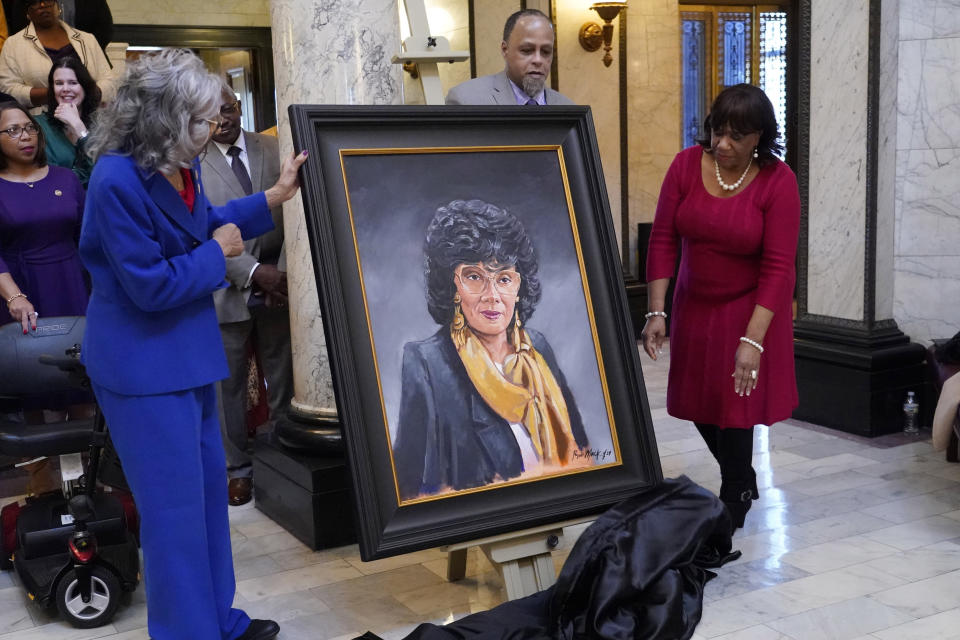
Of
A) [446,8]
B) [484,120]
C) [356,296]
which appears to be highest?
[446,8]

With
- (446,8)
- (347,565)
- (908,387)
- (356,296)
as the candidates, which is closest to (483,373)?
(356,296)

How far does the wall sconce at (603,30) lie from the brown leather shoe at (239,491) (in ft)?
16.5

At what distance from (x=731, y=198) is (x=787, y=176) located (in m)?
0.21

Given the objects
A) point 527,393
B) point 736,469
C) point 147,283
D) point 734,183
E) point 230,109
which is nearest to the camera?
point 147,283

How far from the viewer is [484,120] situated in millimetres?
3080

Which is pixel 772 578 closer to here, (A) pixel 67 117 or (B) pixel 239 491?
(B) pixel 239 491

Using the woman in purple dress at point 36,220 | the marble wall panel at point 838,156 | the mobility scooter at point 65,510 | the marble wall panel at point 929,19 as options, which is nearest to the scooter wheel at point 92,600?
the mobility scooter at point 65,510

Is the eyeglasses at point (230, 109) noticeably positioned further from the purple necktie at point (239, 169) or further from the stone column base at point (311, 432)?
the stone column base at point (311, 432)

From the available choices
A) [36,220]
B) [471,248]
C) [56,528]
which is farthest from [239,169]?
[471,248]

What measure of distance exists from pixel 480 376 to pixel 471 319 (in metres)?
0.17

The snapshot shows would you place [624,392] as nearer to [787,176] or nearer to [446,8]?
[787,176]
